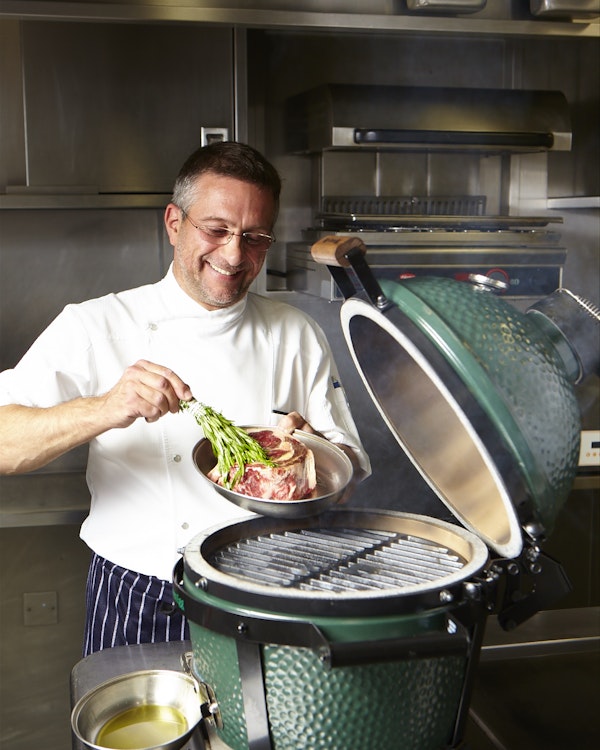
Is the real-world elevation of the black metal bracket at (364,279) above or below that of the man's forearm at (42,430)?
above

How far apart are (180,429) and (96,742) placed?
892 millimetres

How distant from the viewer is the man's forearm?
1.66 meters

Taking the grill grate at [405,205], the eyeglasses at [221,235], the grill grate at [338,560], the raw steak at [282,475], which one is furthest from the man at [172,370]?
the grill grate at [405,205]

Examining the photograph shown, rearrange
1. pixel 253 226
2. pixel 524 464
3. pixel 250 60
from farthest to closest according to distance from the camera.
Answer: pixel 250 60
pixel 253 226
pixel 524 464

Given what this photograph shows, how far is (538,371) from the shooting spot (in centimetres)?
98

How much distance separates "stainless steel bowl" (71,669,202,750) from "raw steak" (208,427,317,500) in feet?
A: 1.00

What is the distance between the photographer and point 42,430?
67.5 inches

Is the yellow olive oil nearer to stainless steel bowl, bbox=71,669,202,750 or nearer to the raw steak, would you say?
stainless steel bowl, bbox=71,669,202,750

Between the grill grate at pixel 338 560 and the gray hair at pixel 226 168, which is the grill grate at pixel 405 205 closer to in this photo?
the gray hair at pixel 226 168

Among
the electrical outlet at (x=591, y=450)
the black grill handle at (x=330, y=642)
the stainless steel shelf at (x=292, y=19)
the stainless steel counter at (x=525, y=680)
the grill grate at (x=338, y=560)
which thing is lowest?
the electrical outlet at (x=591, y=450)

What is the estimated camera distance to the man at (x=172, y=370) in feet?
6.06

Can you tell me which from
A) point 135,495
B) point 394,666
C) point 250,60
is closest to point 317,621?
point 394,666

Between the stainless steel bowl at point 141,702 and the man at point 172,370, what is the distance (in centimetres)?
55

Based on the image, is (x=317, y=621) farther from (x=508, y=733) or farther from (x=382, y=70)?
(x=382, y=70)
